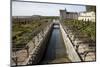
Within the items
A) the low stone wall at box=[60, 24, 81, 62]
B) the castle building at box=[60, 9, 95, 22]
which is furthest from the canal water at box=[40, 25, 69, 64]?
the castle building at box=[60, 9, 95, 22]

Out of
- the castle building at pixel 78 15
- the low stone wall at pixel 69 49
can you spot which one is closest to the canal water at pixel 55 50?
the low stone wall at pixel 69 49

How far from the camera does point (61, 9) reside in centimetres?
334

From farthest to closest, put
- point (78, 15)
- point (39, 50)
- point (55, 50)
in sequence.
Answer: point (78, 15)
point (55, 50)
point (39, 50)

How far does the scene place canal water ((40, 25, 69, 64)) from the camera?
3.27 meters

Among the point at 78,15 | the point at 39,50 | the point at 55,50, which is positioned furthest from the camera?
the point at 78,15

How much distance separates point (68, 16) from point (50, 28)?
16.4 inches

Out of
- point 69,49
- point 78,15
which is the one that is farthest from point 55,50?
point 78,15

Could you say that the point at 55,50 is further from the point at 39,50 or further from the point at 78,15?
the point at 78,15

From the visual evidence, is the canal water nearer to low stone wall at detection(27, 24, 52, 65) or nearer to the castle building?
low stone wall at detection(27, 24, 52, 65)

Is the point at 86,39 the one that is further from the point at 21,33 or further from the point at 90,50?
the point at 21,33

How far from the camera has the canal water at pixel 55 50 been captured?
3273mm

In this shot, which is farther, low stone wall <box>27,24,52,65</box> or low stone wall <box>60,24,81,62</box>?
low stone wall <box>60,24,81,62</box>

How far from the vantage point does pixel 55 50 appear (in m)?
3.34

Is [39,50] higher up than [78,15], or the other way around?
[78,15]
